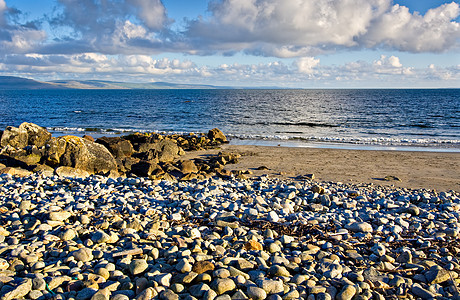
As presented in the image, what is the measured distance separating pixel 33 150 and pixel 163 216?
7.83 meters

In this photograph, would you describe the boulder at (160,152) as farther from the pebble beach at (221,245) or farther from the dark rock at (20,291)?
the dark rock at (20,291)

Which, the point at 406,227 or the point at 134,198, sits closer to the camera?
the point at 406,227

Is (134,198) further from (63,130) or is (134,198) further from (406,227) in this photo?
(63,130)

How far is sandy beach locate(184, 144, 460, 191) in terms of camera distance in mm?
11656

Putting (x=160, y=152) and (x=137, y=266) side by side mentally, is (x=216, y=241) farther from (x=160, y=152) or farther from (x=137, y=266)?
(x=160, y=152)

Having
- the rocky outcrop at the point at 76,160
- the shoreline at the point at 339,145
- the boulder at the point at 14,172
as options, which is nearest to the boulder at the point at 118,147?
the rocky outcrop at the point at 76,160

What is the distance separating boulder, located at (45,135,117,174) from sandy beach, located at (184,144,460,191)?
494cm

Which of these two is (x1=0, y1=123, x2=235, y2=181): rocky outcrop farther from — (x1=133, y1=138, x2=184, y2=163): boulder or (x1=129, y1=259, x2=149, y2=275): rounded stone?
(x1=129, y1=259, x2=149, y2=275): rounded stone

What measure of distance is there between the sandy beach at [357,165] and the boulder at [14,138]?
6678 mm

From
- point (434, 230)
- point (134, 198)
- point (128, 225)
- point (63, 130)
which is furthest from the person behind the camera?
point (63, 130)

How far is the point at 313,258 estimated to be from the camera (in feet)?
15.8

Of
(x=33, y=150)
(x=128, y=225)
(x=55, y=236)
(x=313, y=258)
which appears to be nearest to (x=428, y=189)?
(x=313, y=258)

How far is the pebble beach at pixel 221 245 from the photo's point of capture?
12.6 feet

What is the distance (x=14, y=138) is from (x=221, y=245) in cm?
1120
